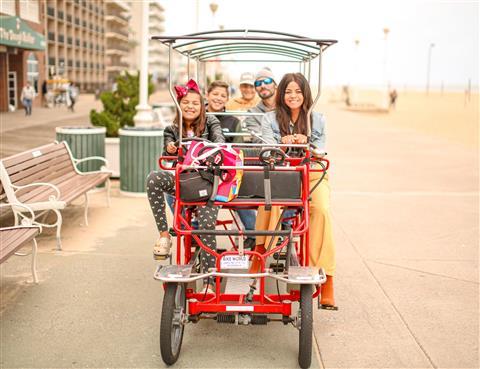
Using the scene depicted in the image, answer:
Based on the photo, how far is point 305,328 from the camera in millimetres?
3959

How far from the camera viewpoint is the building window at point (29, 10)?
3688cm

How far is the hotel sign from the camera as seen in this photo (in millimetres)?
28250

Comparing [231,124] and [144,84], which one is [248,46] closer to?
[231,124]

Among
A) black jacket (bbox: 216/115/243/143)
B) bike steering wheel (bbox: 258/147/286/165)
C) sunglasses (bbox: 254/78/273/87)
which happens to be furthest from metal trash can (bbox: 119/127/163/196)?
bike steering wheel (bbox: 258/147/286/165)

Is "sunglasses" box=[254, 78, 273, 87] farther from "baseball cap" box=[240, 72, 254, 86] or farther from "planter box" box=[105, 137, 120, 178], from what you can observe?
"planter box" box=[105, 137, 120, 178]

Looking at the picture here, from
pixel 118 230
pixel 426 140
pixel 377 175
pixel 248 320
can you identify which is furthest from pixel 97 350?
pixel 426 140

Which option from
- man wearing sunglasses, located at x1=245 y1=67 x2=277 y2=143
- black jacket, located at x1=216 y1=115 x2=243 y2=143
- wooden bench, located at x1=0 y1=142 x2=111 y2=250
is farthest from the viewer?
black jacket, located at x1=216 y1=115 x2=243 y2=143

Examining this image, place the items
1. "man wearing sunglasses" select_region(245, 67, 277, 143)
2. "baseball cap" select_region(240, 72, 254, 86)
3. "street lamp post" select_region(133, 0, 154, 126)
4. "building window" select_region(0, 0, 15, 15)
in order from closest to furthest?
"man wearing sunglasses" select_region(245, 67, 277, 143) → "baseball cap" select_region(240, 72, 254, 86) → "street lamp post" select_region(133, 0, 154, 126) → "building window" select_region(0, 0, 15, 15)

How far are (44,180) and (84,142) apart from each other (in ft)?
6.61

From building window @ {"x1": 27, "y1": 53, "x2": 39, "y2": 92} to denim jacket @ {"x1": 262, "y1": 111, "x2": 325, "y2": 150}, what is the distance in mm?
38722

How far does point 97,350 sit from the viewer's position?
426cm

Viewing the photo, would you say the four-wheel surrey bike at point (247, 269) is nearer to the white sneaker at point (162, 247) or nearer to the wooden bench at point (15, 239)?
the white sneaker at point (162, 247)

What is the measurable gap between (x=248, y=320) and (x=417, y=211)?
565 cm

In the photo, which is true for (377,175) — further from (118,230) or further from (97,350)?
(97,350)
